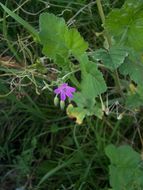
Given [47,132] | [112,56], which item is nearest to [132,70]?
[112,56]

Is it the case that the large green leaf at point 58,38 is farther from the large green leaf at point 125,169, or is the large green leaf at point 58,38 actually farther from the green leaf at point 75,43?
the large green leaf at point 125,169

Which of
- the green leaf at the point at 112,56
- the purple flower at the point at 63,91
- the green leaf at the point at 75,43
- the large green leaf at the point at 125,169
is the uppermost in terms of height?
the green leaf at the point at 75,43

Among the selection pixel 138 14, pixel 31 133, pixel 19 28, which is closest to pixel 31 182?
pixel 31 133

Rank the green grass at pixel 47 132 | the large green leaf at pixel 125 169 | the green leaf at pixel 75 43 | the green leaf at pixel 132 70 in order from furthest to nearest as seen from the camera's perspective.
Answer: the green grass at pixel 47 132
the large green leaf at pixel 125 169
the green leaf at pixel 132 70
the green leaf at pixel 75 43

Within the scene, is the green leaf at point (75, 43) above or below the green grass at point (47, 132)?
above

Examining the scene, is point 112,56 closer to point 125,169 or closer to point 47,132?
point 125,169

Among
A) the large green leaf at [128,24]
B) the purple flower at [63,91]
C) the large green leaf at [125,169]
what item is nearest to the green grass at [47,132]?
the large green leaf at [125,169]

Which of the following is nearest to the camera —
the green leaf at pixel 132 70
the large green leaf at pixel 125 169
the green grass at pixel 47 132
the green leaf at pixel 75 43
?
the green leaf at pixel 75 43
